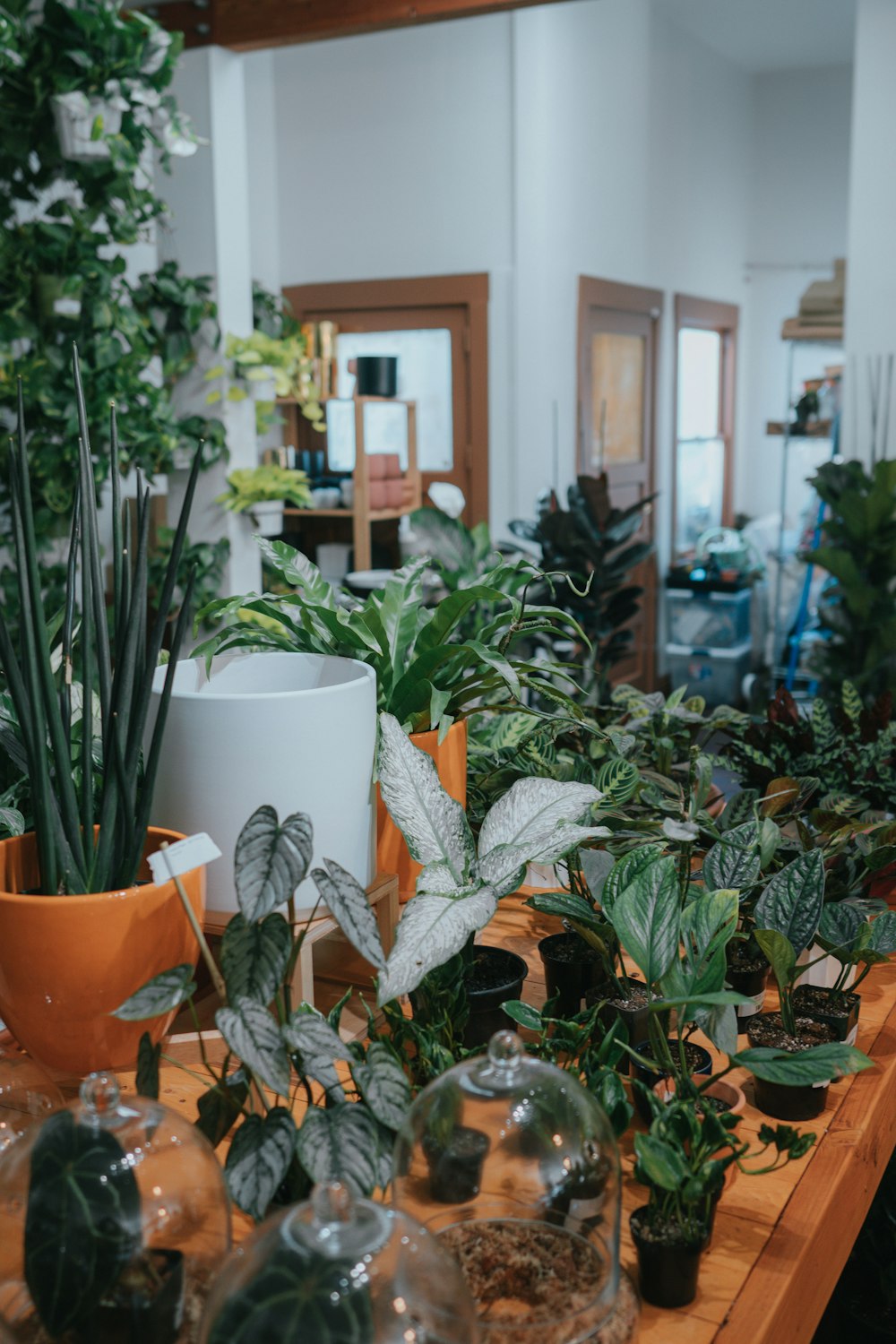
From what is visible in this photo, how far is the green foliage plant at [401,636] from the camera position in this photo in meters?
1.38

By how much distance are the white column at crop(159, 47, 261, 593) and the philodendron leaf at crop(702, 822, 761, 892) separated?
125 inches

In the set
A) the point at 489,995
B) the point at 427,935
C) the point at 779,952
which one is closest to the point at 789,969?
the point at 779,952

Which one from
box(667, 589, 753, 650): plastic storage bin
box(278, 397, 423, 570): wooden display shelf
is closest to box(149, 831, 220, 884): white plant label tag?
box(278, 397, 423, 570): wooden display shelf

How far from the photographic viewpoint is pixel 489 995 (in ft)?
3.77

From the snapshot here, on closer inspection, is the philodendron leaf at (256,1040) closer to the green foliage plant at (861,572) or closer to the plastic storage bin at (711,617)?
the green foliage plant at (861,572)

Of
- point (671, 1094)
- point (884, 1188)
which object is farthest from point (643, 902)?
point (884, 1188)

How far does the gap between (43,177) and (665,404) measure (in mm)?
4133

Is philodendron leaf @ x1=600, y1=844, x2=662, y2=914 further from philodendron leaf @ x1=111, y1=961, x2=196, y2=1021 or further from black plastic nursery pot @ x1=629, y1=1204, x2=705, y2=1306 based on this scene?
philodendron leaf @ x1=111, y1=961, x2=196, y2=1021

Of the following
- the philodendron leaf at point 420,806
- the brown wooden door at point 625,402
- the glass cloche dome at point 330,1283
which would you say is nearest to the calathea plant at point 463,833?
the philodendron leaf at point 420,806

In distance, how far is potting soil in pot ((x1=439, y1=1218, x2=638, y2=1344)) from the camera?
77 cm

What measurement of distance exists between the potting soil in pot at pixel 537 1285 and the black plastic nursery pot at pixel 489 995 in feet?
0.90

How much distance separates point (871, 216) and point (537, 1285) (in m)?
4.47

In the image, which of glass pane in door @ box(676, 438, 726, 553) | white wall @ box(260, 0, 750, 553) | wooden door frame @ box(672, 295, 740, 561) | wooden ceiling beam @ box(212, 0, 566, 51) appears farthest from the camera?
glass pane in door @ box(676, 438, 726, 553)

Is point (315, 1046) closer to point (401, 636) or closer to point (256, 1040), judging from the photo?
point (256, 1040)
